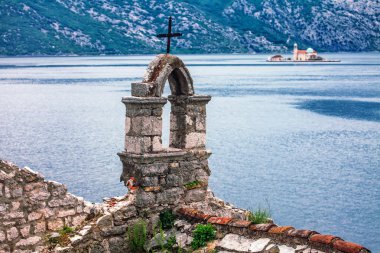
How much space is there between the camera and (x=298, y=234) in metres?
8.18

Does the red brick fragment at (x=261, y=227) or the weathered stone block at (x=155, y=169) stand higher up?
the weathered stone block at (x=155, y=169)

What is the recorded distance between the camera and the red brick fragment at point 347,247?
7485 mm

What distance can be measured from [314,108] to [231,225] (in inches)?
2875

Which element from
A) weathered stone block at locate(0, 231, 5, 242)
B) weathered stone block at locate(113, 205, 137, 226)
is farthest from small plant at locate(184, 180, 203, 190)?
weathered stone block at locate(0, 231, 5, 242)

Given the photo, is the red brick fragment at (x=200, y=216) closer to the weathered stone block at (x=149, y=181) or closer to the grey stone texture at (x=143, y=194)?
the grey stone texture at (x=143, y=194)

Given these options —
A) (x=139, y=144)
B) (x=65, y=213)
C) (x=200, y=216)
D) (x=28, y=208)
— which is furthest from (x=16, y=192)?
(x=200, y=216)

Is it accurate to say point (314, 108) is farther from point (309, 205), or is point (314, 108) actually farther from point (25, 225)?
point (25, 225)

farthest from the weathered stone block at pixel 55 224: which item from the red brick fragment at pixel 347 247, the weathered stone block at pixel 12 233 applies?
the red brick fragment at pixel 347 247

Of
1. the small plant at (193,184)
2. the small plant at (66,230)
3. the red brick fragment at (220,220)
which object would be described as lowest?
the small plant at (66,230)

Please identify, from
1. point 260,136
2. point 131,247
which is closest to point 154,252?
point 131,247

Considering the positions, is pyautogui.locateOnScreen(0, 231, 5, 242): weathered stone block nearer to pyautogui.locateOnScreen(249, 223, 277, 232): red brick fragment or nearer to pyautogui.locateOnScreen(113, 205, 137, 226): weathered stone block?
pyautogui.locateOnScreen(113, 205, 137, 226): weathered stone block

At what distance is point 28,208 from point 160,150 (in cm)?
233

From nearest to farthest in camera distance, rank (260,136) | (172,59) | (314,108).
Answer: (172,59) < (260,136) < (314,108)

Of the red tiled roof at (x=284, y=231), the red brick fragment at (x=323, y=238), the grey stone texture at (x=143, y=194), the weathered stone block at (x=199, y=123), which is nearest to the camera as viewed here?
the red tiled roof at (x=284, y=231)
